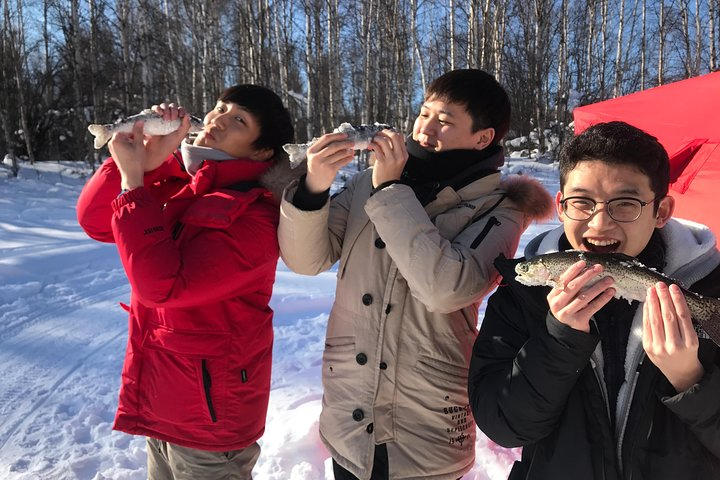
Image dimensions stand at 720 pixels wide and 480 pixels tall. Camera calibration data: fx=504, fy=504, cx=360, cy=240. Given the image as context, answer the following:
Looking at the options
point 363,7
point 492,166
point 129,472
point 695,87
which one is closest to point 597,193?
point 492,166

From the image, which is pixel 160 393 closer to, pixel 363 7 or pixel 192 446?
pixel 192 446

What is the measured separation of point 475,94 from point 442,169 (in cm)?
30

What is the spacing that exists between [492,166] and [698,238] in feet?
2.18

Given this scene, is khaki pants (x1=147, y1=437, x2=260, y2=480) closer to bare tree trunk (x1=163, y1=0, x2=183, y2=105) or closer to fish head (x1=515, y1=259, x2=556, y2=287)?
fish head (x1=515, y1=259, x2=556, y2=287)

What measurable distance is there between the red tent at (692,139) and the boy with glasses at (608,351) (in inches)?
79.2

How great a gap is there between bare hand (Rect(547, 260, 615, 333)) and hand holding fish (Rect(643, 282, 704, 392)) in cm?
10

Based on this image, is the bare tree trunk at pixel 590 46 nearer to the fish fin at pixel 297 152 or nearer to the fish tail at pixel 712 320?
the fish fin at pixel 297 152

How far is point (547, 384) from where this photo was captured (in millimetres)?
1302

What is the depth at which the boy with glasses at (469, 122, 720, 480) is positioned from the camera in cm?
122

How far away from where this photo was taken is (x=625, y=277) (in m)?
1.21

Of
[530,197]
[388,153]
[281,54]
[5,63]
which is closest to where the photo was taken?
[388,153]

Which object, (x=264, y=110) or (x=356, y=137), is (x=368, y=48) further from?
(x=356, y=137)

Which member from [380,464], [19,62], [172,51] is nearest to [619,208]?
[380,464]

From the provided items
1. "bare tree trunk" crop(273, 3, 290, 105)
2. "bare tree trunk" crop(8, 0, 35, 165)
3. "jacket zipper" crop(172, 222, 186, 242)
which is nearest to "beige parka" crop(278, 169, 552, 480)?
"jacket zipper" crop(172, 222, 186, 242)
